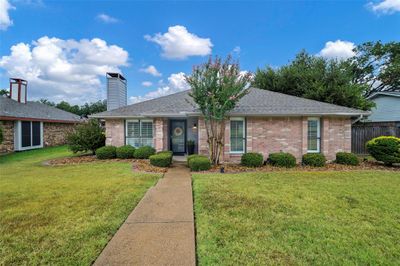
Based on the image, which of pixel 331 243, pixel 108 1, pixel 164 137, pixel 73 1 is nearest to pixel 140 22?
pixel 108 1

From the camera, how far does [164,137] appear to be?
10852mm

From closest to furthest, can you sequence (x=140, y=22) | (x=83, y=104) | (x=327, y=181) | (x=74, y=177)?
(x=327, y=181) < (x=74, y=177) < (x=140, y=22) < (x=83, y=104)

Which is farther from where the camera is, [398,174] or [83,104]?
[83,104]

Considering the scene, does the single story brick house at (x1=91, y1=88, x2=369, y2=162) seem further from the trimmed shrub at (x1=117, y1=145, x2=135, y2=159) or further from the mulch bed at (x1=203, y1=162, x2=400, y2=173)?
the trimmed shrub at (x1=117, y1=145, x2=135, y2=159)

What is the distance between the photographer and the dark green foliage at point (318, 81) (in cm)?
1515

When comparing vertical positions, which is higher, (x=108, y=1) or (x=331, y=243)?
(x=108, y=1)

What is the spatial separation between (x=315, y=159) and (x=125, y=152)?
935cm

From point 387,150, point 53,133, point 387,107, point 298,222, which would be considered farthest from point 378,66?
point 53,133

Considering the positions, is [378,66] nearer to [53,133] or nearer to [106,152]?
[106,152]

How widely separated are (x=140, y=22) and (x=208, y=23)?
4.30 m

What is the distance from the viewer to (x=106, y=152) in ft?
34.7

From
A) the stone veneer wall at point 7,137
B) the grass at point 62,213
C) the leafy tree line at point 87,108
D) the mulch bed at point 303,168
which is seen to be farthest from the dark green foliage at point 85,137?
the leafy tree line at point 87,108

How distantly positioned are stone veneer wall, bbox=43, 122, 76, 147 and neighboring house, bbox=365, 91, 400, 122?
89.7 ft

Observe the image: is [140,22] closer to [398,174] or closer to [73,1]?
[73,1]
